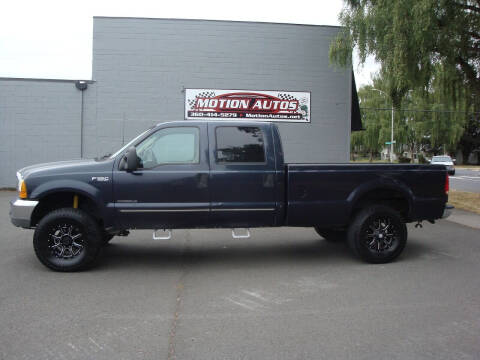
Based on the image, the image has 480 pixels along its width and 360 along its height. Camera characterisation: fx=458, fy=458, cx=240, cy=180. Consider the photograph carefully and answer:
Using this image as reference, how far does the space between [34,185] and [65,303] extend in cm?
196

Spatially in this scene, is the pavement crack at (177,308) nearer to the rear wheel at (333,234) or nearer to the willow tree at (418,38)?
the rear wheel at (333,234)

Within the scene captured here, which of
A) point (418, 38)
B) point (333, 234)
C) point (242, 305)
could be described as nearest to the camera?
point (242, 305)

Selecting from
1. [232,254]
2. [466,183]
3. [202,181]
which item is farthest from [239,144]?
[466,183]

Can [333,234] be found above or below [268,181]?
below

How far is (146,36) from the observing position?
1706cm

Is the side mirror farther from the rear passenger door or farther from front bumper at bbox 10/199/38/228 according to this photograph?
front bumper at bbox 10/199/38/228

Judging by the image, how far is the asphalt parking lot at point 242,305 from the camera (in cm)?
375

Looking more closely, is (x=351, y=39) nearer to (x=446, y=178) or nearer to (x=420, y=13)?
(x=420, y=13)

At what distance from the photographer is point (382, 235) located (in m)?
6.73

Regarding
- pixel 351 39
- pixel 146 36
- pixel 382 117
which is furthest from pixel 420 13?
pixel 382 117

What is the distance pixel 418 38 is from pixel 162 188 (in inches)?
351

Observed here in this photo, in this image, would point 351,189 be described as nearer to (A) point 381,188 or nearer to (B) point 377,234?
(A) point 381,188

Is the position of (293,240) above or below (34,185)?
below

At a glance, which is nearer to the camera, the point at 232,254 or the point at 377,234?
the point at 377,234
